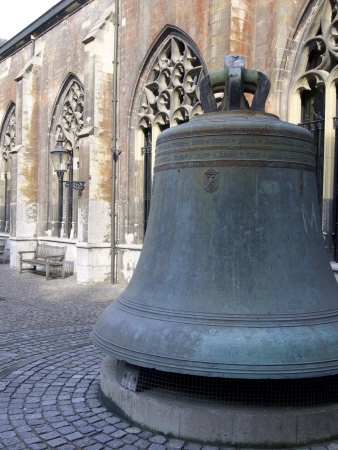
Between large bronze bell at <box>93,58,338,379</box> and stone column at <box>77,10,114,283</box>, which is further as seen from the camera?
stone column at <box>77,10,114,283</box>

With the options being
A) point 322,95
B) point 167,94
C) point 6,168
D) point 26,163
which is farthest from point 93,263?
point 6,168

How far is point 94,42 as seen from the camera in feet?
37.1

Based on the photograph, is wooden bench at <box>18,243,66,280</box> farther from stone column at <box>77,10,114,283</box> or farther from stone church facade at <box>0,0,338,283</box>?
stone column at <box>77,10,114,283</box>

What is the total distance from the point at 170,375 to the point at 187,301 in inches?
20.9

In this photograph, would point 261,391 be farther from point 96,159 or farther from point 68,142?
point 68,142

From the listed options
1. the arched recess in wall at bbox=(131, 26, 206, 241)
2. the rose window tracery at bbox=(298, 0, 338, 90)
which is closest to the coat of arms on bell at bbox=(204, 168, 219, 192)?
the rose window tracery at bbox=(298, 0, 338, 90)

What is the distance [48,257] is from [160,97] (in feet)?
16.8

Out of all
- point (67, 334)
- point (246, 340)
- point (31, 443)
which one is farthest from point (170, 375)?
point (67, 334)

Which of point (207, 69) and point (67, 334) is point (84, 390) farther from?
point (207, 69)

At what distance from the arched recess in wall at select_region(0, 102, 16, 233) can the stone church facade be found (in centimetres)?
9

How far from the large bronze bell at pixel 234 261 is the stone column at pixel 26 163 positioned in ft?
42.8

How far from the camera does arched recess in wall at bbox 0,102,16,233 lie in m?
18.7

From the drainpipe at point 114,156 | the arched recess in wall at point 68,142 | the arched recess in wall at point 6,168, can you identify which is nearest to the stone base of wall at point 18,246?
the arched recess in wall at point 68,142

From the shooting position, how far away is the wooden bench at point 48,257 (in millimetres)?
Answer: 12242
